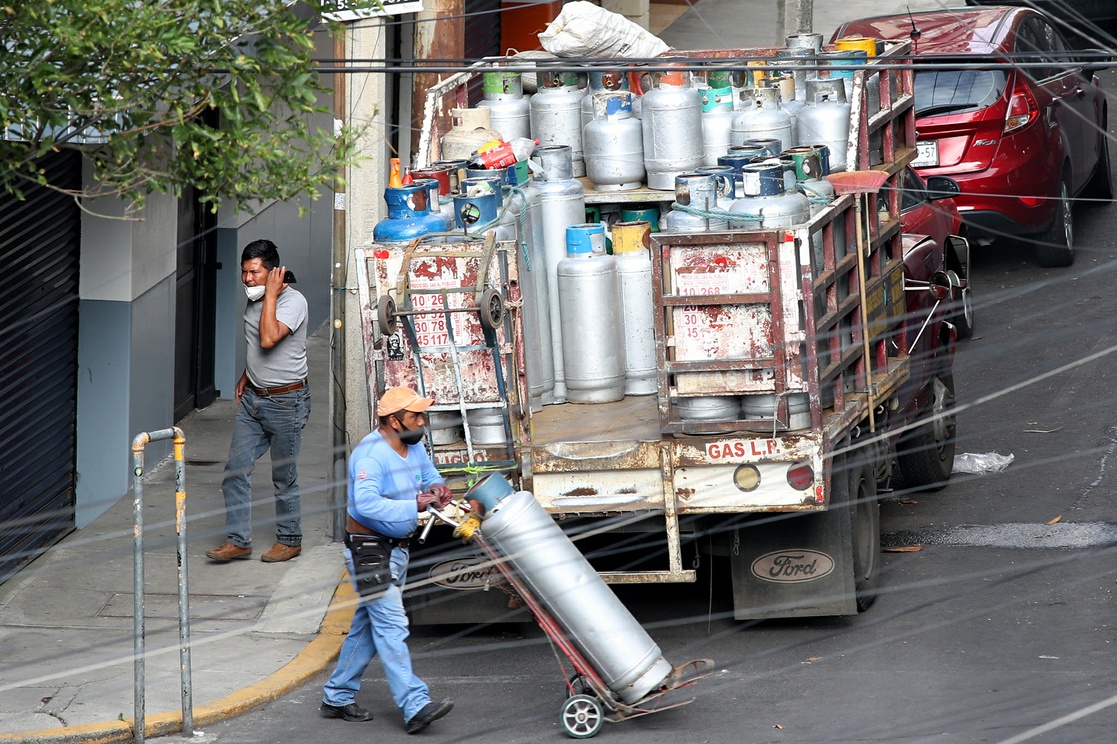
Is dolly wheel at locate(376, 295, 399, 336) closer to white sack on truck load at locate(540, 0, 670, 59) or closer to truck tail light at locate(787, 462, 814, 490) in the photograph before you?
truck tail light at locate(787, 462, 814, 490)

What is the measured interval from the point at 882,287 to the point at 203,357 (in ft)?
18.5

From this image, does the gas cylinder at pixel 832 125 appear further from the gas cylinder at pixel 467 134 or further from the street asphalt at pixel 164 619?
the street asphalt at pixel 164 619

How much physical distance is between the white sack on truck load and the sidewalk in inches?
127

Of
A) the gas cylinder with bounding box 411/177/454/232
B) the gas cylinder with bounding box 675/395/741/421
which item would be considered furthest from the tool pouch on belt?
the gas cylinder with bounding box 411/177/454/232

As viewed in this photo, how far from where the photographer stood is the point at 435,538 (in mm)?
8094

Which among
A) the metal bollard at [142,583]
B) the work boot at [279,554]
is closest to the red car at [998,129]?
the work boot at [279,554]

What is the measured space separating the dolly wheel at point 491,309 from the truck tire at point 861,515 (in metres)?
1.82

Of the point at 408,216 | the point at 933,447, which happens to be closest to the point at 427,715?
the point at 408,216

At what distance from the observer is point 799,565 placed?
789cm

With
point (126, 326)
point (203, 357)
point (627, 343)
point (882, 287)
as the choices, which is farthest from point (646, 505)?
point (203, 357)

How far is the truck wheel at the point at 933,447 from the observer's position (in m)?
10.2

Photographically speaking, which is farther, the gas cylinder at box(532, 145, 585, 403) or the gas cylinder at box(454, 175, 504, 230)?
the gas cylinder at box(532, 145, 585, 403)

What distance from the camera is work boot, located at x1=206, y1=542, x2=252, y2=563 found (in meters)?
9.44

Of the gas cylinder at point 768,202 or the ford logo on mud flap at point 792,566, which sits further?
the ford logo on mud flap at point 792,566
